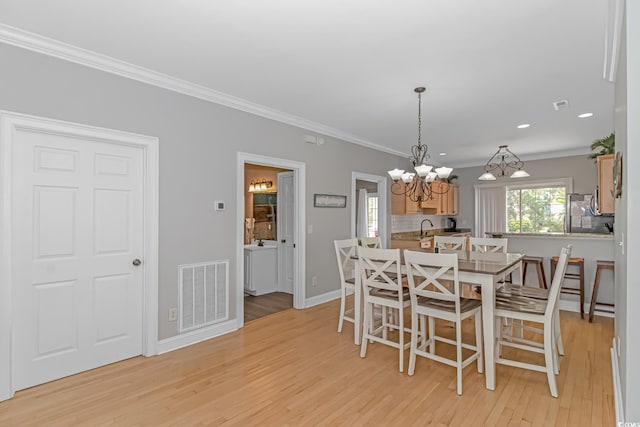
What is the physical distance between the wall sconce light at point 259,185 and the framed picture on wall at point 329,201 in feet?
5.35

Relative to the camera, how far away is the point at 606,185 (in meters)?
2.85

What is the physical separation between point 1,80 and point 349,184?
13.6 ft

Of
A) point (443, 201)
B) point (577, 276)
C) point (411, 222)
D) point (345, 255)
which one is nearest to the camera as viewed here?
point (345, 255)

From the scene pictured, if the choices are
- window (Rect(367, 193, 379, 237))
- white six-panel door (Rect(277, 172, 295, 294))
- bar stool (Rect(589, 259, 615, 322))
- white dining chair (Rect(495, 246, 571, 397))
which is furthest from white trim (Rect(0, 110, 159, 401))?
window (Rect(367, 193, 379, 237))

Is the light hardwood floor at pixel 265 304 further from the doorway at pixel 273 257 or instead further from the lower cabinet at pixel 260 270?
the lower cabinet at pixel 260 270

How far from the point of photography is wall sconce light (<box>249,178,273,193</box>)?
6.38 m

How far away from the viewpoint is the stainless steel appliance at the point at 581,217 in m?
6.06

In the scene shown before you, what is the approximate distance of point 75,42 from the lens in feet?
8.47

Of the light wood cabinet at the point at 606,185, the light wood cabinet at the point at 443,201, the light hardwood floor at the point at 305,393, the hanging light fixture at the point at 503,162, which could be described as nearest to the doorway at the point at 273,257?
the light hardwood floor at the point at 305,393

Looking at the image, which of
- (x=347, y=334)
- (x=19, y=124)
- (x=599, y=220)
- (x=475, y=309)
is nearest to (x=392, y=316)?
(x=347, y=334)

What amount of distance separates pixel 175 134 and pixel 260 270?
9.26 ft

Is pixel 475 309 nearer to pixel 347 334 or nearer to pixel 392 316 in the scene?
pixel 392 316

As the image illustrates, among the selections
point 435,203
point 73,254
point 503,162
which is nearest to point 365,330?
point 73,254

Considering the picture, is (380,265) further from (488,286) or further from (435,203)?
(435,203)
